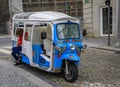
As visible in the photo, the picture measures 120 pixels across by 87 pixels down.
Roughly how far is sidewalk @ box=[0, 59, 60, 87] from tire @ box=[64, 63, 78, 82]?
649 millimetres

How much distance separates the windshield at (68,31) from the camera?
896cm

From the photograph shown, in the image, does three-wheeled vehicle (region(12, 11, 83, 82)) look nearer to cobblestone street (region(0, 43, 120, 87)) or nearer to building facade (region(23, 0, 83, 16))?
cobblestone street (region(0, 43, 120, 87))

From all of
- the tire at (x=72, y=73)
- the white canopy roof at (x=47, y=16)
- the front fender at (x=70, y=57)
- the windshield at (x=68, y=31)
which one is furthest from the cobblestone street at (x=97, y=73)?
the white canopy roof at (x=47, y=16)

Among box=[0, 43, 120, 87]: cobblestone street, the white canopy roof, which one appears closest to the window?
the white canopy roof

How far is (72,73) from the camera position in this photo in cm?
855

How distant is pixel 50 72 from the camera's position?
9469mm

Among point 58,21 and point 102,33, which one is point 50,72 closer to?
point 58,21

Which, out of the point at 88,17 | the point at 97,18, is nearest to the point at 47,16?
the point at 97,18

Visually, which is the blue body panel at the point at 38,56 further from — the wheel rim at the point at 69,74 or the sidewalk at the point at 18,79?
the wheel rim at the point at 69,74

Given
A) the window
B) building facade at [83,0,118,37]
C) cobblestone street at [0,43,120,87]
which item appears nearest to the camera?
cobblestone street at [0,43,120,87]

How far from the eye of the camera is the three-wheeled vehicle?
8727 millimetres

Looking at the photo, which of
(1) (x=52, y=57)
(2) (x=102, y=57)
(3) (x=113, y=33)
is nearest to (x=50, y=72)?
(1) (x=52, y=57)

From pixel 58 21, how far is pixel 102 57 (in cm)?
461

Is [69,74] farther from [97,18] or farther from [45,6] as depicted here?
[45,6]
